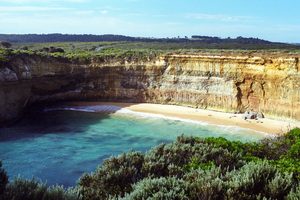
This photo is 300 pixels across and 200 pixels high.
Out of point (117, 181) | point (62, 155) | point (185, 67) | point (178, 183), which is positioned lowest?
point (62, 155)

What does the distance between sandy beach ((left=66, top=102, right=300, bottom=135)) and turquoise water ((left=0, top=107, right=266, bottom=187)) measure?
1.04m

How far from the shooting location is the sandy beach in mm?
23125

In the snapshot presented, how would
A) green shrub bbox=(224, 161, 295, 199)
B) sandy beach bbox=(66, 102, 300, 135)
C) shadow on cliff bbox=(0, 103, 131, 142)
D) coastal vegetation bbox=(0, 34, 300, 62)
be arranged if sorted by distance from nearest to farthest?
green shrub bbox=(224, 161, 295, 199) → sandy beach bbox=(66, 102, 300, 135) → shadow on cliff bbox=(0, 103, 131, 142) → coastal vegetation bbox=(0, 34, 300, 62)

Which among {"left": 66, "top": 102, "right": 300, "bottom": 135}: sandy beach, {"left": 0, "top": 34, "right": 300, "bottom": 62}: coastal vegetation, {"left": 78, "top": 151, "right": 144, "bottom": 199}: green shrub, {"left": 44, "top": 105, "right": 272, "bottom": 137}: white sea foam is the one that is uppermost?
{"left": 0, "top": 34, "right": 300, "bottom": 62}: coastal vegetation

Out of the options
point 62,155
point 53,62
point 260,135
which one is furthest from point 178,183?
point 53,62

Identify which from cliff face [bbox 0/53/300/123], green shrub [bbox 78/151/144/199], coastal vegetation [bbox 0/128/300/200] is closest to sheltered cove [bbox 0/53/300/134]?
cliff face [bbox 0/53/300/123]

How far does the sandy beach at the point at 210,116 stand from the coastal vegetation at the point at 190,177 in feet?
34.9

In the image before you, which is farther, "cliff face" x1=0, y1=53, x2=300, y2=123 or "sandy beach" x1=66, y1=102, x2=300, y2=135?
"cliff face" x1=0, y1=53, x2=300, y2=123

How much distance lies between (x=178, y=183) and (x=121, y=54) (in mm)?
27354

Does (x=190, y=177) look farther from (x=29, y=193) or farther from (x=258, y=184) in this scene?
(x=29, y=193)

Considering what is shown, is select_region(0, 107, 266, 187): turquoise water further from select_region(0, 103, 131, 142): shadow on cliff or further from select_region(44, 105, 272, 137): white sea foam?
select_region(44, 105, 272, 137): white sea foam

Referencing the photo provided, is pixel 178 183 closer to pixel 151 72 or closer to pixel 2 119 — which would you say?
pixel 2 119

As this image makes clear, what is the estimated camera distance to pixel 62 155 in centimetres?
1850

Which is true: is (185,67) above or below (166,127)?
above
